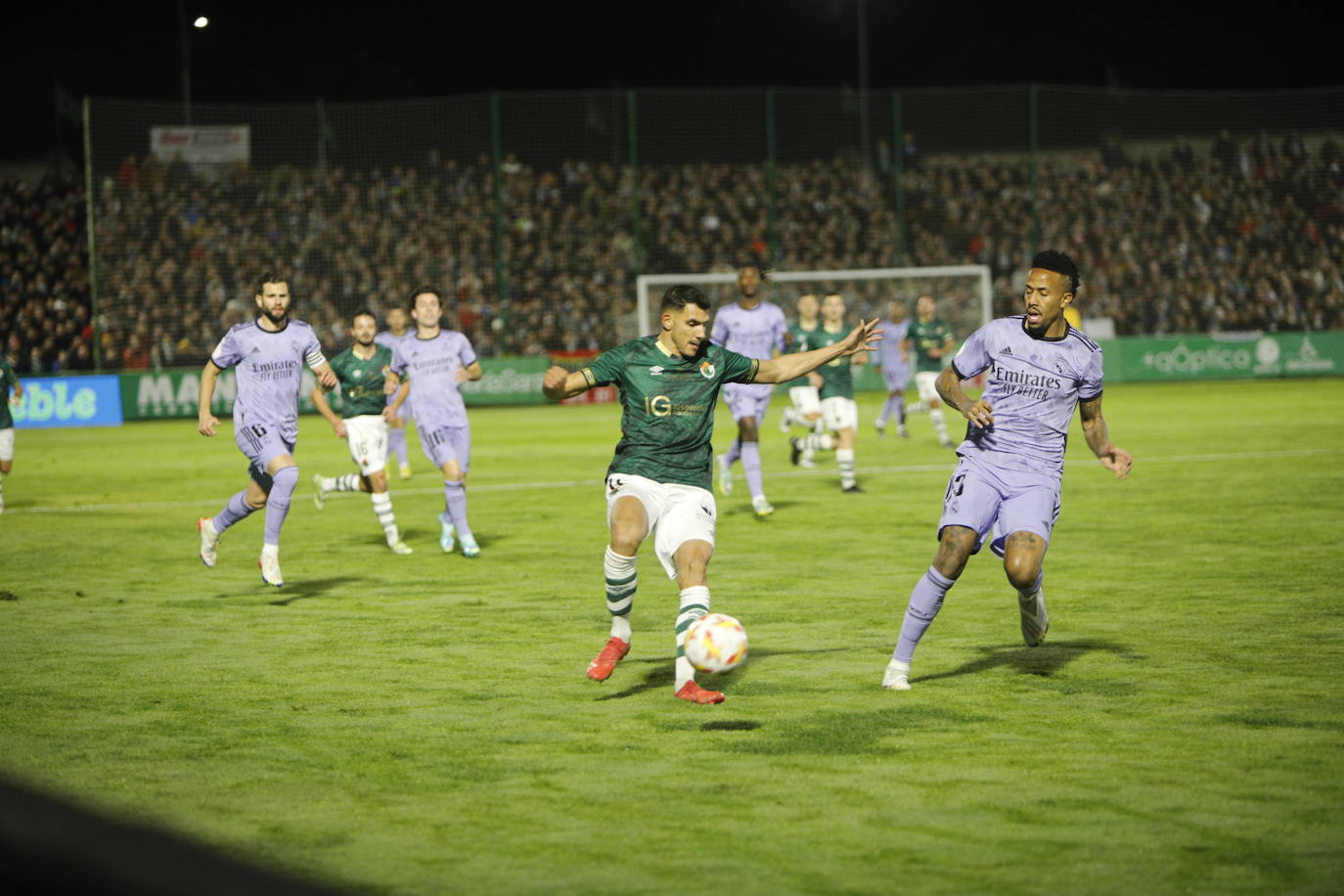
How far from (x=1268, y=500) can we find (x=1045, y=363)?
30.6 ft

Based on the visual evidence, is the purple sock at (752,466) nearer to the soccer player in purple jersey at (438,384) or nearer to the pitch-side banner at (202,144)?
the soccer player in purple jersey at (438,384)

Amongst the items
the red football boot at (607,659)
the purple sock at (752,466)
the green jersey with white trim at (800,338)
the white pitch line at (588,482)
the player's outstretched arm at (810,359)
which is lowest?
the red football boot at (607,659)

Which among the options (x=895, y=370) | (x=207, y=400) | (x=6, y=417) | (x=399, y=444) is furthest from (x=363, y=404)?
(x=895, y=370)

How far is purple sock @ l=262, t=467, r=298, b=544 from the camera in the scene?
1227 centimetres

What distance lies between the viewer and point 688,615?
8078 millimetres

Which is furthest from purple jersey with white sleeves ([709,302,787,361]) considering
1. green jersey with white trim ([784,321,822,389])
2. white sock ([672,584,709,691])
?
white sock ([672,584,709,691])

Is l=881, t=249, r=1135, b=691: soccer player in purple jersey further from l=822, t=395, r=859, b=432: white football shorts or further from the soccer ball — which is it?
l=822, t=395, r=859, b=432: white football shorts

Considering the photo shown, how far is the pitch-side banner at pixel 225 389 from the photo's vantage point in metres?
36.3

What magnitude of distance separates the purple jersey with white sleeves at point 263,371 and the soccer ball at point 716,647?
5.70m

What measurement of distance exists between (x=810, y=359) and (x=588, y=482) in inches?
486

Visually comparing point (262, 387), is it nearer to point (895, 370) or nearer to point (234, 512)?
point (234, 512)

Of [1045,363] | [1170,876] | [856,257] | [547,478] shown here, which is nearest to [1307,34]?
[856,257]

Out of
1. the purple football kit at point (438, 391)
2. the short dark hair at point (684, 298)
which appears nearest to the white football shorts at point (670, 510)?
the short dark hair at point (684, 298)

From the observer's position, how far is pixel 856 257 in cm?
4234
